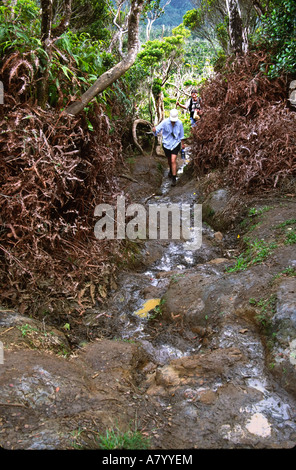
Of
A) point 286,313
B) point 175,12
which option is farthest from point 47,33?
point 175,12

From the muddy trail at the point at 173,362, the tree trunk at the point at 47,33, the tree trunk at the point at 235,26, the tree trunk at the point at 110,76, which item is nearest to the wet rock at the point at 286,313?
the muddy trail at the point at 173,362

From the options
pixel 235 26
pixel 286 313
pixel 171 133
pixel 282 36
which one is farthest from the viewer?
pixel 171 133

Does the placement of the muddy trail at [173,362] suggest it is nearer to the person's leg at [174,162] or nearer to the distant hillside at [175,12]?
the person's leg at [174,162]

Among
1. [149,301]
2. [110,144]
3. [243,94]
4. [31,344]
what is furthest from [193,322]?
[243,94]

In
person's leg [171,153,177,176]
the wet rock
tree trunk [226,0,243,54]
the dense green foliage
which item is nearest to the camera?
the wet rock

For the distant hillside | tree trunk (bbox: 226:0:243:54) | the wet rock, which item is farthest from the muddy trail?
the distant hillside

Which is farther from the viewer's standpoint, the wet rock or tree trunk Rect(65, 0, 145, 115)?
tree trunk Rect(65, 0, 145, 115)

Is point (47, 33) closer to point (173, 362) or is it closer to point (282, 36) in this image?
point (173, 362)

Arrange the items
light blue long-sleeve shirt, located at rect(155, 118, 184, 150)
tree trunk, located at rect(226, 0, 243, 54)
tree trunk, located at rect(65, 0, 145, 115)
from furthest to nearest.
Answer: light blue long-sleeve shirt, located at rect(155, 118, 184, 150) → tree trunk, located at rect(226, 0, 243, 54) → tree trunk, located at rect(65, 0, 145, 115)

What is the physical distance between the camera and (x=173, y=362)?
2.87 m

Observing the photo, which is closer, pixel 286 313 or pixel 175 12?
pixel 286 313

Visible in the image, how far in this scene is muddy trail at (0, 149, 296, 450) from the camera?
2040mm

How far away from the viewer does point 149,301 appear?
4121mm

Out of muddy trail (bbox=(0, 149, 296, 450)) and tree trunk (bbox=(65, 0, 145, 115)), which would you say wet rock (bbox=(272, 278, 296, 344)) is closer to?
muddy trail (bbox=(0, 149, 296, 450))
